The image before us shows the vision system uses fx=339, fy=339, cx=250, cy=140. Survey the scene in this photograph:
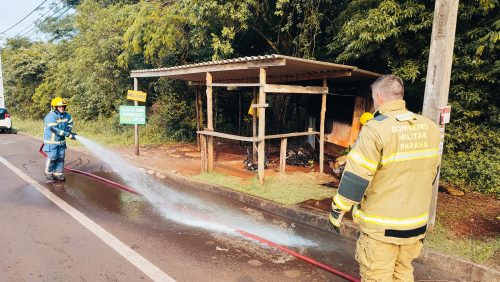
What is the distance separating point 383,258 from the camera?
2508 mm

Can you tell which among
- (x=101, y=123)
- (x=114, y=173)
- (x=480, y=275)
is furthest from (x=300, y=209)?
(x=101, y=123)

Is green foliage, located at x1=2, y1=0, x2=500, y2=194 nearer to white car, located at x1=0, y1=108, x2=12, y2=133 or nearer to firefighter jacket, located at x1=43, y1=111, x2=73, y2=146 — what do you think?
white car, located at x1=0, y1=108, x2=12, y2=133

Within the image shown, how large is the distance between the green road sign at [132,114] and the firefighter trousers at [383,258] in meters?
9.69

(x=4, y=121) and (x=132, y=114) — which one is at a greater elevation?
(x=132, y=114)

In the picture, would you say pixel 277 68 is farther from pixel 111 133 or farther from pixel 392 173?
pixel 111 133

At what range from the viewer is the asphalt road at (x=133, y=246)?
3.79 m

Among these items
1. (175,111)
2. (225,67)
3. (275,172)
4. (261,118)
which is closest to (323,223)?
(261,118)

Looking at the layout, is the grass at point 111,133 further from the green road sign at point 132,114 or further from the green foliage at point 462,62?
the green foliage at point 462,62

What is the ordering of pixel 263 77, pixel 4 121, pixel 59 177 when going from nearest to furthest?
pixel 263 77 → pixel 59 177 → pixel 4 121

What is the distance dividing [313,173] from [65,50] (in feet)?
76.9

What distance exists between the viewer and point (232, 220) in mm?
5586

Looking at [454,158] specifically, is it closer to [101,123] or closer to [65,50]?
[101,123]

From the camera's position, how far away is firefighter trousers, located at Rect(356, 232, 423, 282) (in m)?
2.51

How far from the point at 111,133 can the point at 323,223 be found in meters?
14.4
